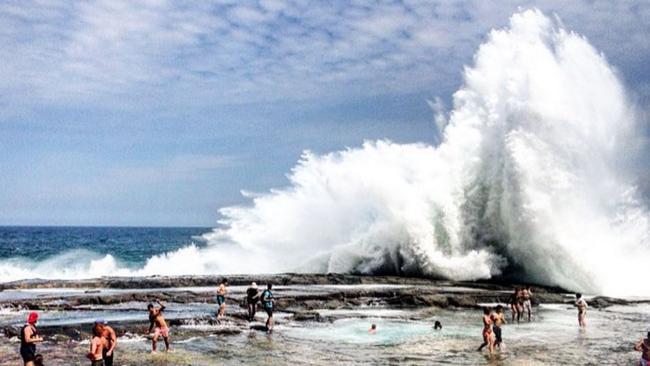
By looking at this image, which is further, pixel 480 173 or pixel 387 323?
Answer: pixel 480 173

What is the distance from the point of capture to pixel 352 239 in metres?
43.3

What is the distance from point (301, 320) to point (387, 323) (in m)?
3.01

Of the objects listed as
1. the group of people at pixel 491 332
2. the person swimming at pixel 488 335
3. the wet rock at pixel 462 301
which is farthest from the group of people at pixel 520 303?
the person swimming at pixel 488 335

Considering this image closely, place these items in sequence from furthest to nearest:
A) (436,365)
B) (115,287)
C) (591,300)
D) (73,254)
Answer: (73,254) < (115,287) < (591,300) < (436,365)

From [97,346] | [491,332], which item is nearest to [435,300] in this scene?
[491,332]

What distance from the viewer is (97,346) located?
1293 cm

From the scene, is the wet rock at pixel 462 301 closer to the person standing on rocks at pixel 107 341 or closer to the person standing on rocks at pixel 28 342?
the person standing on rocks at pixel 107 341

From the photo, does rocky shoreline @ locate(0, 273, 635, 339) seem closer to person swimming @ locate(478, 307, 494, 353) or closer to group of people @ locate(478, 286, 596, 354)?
group of people @ locate(478, 286, 596, 354)

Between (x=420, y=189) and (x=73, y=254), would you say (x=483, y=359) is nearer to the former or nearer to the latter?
(x=420, y=189)

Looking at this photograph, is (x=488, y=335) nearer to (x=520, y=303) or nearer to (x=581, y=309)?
(x=581, y=309)

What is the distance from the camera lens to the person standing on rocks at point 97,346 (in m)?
12.8

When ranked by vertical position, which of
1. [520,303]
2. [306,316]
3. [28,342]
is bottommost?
[306,316]

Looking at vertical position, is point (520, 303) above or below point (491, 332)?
above

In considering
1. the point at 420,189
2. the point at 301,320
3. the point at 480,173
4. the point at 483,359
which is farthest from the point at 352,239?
the point at 483,359
